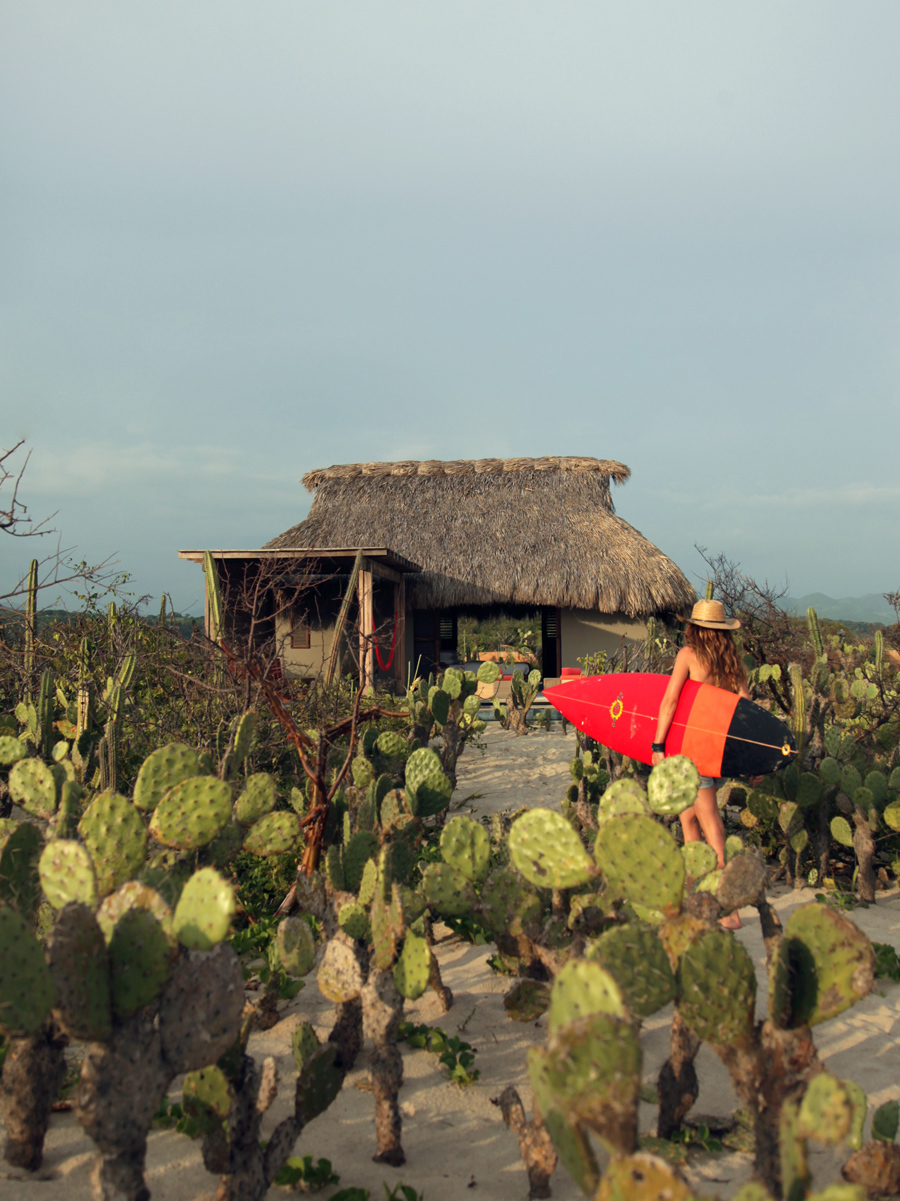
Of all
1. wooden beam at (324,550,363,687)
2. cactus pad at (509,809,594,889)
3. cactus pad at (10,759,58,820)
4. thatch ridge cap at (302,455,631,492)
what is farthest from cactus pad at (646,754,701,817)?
thatch ridge cap at (302,455,631,492)

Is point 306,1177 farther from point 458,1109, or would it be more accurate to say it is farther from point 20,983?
point 20,983

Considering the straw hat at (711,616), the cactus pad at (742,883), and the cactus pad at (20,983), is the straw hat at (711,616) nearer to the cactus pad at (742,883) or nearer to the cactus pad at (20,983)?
the cactus pad at (742,883)

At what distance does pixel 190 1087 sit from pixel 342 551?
8139mm

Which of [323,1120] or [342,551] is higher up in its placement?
[342,551]

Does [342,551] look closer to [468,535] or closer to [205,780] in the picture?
[468,535]

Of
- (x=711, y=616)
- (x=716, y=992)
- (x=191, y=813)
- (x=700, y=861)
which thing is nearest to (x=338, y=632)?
(x=711, y=616)

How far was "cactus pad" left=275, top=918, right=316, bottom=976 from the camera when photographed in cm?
238

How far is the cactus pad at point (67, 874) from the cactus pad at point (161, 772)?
2.75 feet

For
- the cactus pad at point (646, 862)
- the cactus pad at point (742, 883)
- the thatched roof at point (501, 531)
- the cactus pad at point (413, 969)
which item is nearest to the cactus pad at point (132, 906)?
the cactus pad at point (413, 969)

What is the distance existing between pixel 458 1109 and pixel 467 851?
29.7 inches

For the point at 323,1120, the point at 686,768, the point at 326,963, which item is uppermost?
the point at 686,768

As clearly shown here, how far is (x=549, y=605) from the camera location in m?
13.0

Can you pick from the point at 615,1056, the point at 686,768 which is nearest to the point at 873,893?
the point at 686,768

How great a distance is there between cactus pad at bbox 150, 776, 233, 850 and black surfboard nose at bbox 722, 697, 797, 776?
248 cm
